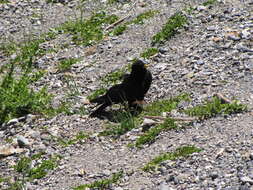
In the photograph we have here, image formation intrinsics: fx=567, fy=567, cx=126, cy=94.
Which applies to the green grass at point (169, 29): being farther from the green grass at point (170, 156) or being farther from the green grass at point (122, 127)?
the green grass at point (170, 156)

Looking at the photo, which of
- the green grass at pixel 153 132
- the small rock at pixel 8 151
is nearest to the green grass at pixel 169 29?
the green grass at pixel 153 132

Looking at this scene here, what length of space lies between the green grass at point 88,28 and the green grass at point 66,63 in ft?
4.01

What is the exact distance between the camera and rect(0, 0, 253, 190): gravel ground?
988cm

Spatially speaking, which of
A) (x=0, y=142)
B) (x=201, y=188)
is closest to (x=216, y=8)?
(x=0, y=142)

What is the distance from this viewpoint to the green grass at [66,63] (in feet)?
54.4

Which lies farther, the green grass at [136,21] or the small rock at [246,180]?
the green grass at [136,21]

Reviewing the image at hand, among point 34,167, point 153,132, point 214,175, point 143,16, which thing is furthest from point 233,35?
point 34,167

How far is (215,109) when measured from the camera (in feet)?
37.8

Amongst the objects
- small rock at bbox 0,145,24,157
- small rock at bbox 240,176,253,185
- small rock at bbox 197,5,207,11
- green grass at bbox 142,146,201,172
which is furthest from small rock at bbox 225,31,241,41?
small rock at bbox 240,176,253,185

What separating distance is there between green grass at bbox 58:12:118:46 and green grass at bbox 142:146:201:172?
8.28m

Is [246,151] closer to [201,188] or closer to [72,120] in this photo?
[201,188]

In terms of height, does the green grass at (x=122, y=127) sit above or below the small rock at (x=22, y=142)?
above

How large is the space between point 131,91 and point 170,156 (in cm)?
312

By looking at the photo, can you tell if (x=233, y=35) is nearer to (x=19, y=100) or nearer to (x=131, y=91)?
(x=131, y=91)
